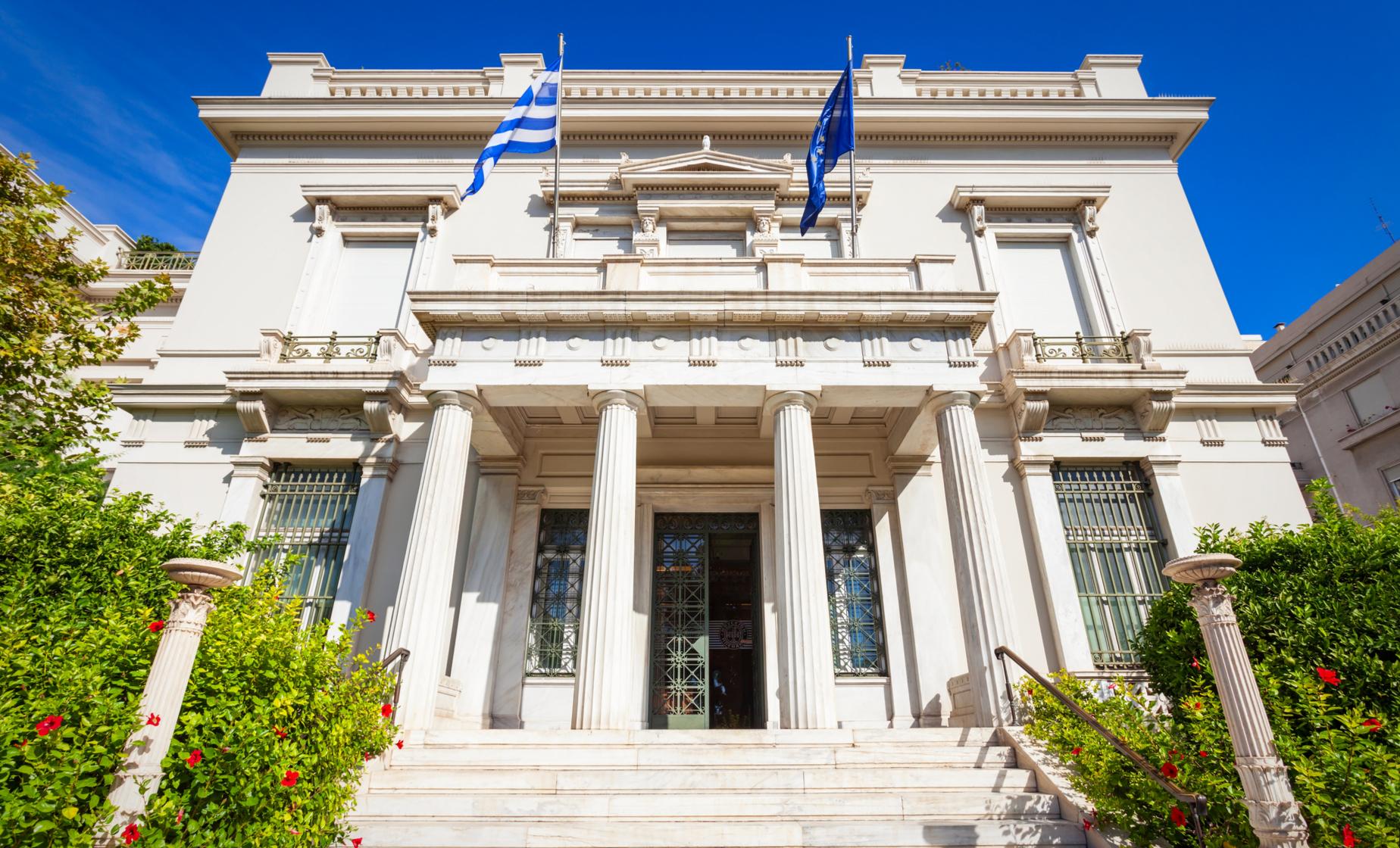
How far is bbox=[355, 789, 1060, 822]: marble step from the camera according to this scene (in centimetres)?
609

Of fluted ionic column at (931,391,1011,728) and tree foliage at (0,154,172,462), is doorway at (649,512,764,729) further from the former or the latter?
tree foliage at (0,154,172,462)

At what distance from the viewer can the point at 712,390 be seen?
394 inches

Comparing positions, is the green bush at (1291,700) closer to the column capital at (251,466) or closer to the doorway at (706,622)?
the doorway at (706,622)

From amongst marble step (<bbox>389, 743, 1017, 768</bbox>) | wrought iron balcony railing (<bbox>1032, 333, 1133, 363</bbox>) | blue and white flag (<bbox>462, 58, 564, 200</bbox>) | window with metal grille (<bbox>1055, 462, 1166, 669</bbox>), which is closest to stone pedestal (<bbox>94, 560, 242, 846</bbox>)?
marble step (<bbox>389, 743, 1017, 768</bbox>)

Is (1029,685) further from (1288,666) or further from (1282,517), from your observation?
(1282,517)

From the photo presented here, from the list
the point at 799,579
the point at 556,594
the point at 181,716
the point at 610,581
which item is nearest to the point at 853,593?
the point at 799,579

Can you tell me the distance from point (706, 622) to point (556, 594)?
256cm

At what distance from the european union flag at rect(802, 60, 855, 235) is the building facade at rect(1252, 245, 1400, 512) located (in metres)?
13.1

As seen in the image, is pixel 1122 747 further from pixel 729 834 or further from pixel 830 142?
pixel 830 142

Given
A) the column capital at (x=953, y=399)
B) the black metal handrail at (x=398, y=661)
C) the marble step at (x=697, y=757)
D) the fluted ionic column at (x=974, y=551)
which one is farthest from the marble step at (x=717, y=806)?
the column capital at (x=953, y=399)

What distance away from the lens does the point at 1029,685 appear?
7.94m

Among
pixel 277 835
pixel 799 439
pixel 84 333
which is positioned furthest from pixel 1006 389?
pixel 84 333

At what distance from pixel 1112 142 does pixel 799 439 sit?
10.9 meters

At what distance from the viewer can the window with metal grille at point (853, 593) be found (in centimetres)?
1127
